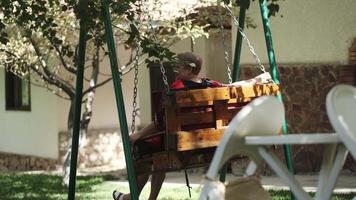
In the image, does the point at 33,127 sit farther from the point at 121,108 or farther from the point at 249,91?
the point at 121,108

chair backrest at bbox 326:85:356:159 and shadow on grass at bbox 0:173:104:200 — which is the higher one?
chair backrest at bbox 326:85:356:159

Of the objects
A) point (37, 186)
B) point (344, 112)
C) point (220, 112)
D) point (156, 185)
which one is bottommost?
point (37, 186)

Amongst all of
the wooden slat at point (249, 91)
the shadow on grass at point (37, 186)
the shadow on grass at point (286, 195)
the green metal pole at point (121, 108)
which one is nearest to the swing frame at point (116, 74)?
the green metal pole at point (121, 108)

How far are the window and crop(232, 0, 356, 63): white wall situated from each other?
5.87 metres

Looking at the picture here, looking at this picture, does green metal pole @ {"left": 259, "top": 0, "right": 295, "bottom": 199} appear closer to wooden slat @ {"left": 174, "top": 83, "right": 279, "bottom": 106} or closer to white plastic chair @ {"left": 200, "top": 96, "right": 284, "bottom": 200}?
wooden slat @ {"left": 174, "top": 83, "right": 279, "bottom": 106}

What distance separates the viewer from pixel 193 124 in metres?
5.38

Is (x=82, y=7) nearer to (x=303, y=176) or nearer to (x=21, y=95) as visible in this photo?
(x=303, y=176)

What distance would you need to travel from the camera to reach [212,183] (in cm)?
363

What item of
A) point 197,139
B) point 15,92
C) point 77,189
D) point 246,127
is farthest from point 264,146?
point 15,92

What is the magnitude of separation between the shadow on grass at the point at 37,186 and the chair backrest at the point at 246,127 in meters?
6.27

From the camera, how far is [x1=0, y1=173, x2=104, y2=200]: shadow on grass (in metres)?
9.88

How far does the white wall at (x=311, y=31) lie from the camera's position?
10.8 meters

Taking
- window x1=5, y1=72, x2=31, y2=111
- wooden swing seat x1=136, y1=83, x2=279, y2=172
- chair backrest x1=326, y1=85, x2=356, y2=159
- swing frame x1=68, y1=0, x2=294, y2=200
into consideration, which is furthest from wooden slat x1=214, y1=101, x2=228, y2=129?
window x1=5, y1=72, x2=31, y2=111

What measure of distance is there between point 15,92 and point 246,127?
12.8 m
